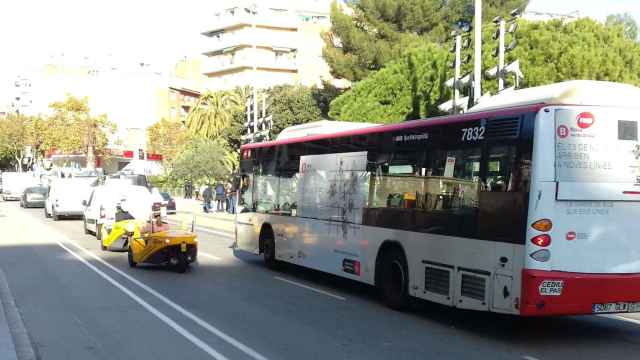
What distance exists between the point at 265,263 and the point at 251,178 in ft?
6.83

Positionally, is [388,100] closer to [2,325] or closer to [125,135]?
[2,325]

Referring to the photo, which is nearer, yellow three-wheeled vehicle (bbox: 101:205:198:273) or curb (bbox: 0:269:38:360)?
curb (bbox: 0:269:38:360)

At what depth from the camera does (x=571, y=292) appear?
9148 mm

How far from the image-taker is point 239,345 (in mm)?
9250

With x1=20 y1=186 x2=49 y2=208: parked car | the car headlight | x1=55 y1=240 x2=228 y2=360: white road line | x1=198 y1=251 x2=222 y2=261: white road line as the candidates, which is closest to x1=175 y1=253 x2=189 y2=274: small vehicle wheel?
x1=55 y1=240 x2=228 y2=360: white road line

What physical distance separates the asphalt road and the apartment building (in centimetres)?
9324

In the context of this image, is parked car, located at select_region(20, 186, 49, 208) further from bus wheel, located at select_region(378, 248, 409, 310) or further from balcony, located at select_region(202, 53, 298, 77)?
balcony, located at select_region(202, 53, 298, 77)

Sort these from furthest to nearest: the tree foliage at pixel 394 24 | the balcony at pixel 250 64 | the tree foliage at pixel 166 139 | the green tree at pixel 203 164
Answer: the balcony at pixel 250 64 < the tree foliage at pixel 166 139 < the green tree at pixel 203 164 < the tree foliage at pixel 394 24

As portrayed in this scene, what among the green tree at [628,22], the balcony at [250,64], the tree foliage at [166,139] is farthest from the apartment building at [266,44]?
the green tree at [628,22]

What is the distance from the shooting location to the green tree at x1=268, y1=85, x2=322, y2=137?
70000 millimetres

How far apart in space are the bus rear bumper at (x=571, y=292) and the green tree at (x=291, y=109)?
199 feet

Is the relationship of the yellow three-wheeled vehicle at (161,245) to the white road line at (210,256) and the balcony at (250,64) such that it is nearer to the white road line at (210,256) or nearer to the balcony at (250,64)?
the white road line at (210,256)

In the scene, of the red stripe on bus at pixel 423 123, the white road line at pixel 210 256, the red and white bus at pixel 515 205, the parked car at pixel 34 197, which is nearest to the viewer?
the red and white bus at pixel 515 205

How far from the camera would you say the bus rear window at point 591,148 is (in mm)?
9180
